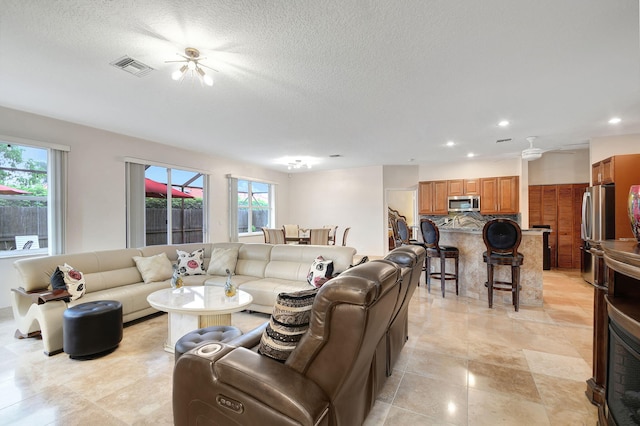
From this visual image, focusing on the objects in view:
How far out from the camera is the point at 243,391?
4.10 feet

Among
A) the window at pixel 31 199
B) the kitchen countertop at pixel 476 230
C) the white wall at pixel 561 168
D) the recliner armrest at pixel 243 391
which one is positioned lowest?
the recliner armrest at pixel 243 391

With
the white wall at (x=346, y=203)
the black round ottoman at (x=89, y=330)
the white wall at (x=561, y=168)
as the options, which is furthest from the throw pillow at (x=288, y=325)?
the white wall at (x=561, y=168)

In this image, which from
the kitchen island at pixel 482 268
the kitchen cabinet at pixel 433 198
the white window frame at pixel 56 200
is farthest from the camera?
the kitchen cabinet at pixel 433 198

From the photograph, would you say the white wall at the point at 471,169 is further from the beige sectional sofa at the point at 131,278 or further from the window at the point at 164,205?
the window at the point at 164,205

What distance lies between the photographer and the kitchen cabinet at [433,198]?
24.6 feet

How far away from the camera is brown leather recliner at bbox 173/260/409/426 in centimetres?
117

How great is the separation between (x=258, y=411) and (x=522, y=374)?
230 centimetres

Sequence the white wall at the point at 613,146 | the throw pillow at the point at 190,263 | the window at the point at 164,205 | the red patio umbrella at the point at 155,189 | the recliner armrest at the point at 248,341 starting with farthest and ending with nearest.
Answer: the red patio umbrella at the point at 155,189 → the window at the point at 164,205 → the white wall at the point at 613,146 → the throw pillow at the point at 190,263 → the recliner armrest at the point at 248,341

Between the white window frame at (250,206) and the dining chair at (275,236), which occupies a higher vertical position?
the white window frame at (250,206)

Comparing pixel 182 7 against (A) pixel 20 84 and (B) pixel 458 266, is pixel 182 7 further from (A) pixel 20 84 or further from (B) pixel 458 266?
(B) pixel 458 266

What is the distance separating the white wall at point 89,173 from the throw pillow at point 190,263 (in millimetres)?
1496

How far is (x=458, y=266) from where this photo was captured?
4.57 meters

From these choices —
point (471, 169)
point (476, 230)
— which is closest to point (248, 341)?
point (476, 230)

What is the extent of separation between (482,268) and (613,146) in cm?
324
